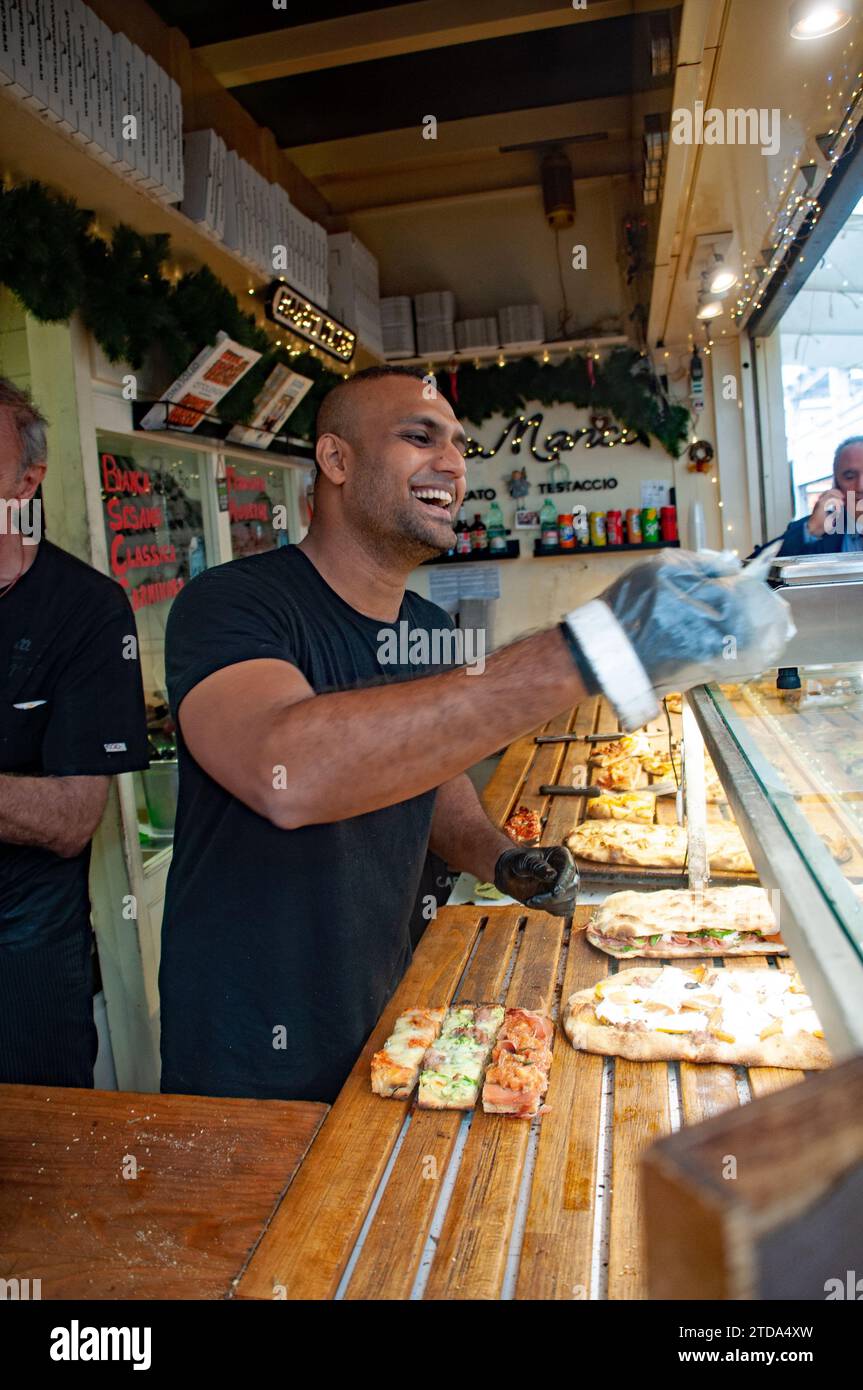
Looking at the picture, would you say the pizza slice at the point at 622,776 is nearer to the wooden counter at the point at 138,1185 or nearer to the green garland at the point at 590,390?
the wooden counter at the point at 138,1185

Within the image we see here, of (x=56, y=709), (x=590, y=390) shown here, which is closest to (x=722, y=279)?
(x=590, y=390)

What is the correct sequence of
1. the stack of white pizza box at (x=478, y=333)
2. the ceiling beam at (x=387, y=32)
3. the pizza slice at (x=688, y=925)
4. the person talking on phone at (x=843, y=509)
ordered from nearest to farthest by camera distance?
the pizza slice at (x=688, y=925) < the ceiling beam at (x=387, y=32) < the person talking on phone at (x=843, y=509) < the stack of white pizza box at (x=478, y=333)

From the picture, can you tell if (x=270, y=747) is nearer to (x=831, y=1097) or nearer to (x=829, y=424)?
(x=831, y=1097)

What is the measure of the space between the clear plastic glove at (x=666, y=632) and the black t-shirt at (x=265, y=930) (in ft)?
2.20

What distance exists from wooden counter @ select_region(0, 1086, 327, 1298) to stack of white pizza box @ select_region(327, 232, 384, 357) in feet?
Answer: 15.6

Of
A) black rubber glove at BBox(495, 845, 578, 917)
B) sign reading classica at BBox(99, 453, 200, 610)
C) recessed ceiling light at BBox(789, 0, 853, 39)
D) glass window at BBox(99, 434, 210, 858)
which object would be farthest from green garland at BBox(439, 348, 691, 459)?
black rubber glove at BBox(495, 845, 578, 917)

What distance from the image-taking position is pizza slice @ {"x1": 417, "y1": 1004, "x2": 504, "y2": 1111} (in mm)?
1546

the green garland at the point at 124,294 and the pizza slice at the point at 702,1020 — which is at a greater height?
the green garland at the point at 124,294

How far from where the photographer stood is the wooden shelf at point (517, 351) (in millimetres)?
6070

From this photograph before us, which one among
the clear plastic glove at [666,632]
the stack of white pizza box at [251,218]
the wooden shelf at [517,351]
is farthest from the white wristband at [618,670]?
the wooden shelf at [517,351]

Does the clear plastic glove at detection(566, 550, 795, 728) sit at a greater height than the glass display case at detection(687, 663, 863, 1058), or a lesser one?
greater

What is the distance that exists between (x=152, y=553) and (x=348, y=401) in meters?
2.17

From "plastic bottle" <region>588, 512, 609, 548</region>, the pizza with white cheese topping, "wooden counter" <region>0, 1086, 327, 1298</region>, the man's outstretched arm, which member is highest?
"plastic bottle" <region>588, 512, 609, 548</region>

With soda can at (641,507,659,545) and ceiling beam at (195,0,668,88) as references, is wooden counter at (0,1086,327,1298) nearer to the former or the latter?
ceiling beam at (195,0,668,88)
